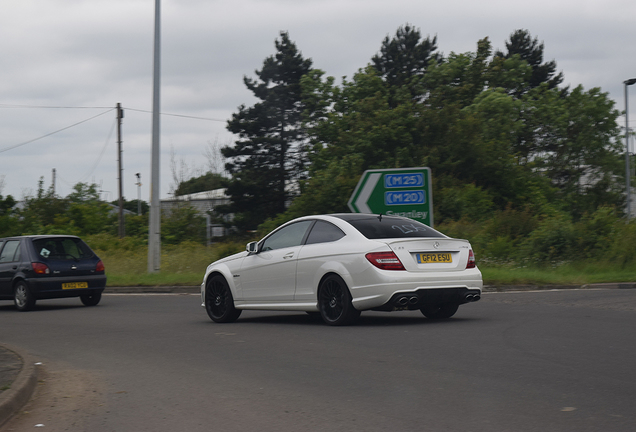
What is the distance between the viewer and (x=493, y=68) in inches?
2226

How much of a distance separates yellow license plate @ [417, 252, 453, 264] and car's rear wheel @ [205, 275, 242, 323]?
3.15 metres

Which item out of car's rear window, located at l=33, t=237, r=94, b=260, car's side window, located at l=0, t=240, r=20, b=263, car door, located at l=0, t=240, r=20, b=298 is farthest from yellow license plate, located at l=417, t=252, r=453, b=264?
car's side window, located at l=0, t=240, r=20, b=263

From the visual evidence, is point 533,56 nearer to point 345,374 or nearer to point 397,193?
point 397,193

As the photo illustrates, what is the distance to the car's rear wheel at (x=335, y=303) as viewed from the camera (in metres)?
9.66

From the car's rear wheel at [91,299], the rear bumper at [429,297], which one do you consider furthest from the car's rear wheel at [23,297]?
the rear bumper at [429,297]

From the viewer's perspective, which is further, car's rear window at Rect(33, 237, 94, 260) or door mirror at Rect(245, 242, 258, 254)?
car's rear window at Rect(33, 237, 94, 260)

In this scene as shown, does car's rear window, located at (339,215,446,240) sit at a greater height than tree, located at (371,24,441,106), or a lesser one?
lesser

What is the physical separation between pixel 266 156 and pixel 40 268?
42.6 metres

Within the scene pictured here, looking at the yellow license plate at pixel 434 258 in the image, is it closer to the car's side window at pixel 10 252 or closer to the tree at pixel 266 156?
the car's side window at pixel 10 252

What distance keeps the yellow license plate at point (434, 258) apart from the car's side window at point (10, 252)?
381 inches

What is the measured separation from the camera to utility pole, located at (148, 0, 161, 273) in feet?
73.9

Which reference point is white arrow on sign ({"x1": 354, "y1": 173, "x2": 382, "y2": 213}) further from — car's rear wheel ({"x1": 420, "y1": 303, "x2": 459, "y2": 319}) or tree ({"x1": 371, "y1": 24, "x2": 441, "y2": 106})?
tree ({"x1": 371, "y1": 24, "x2": 441, "y2": 106})

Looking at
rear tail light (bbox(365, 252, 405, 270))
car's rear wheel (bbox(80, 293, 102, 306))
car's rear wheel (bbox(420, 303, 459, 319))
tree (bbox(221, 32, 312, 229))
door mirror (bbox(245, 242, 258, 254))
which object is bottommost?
car's rear wheel (bbox(80, 293, 102, 306))

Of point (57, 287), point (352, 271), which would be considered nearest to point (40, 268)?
point (57, 287)
